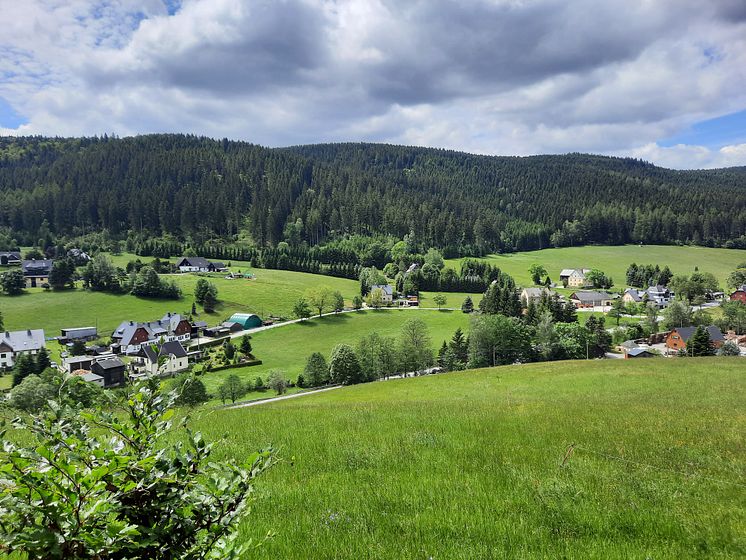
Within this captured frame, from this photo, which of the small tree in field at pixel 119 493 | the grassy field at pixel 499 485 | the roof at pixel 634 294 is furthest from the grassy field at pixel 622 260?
the small tree in field at pixel 119 493

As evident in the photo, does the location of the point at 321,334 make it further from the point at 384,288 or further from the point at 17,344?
the point at 17,344

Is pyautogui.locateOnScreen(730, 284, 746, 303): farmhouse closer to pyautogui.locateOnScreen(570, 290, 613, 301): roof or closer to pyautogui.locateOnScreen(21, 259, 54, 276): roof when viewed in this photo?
pyautogui.locateOnScreen(570, 290, 613, 301): roof

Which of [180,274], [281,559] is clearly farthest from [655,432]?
[180,274]

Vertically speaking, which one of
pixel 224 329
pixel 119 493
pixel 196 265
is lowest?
pixel 224 329

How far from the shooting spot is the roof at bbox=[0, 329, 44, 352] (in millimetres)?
75781

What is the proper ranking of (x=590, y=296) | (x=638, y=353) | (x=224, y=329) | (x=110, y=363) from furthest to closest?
(x=590, y=296) < (x=224, y=329) < (x=638, y=353) < (x=110, y=363)

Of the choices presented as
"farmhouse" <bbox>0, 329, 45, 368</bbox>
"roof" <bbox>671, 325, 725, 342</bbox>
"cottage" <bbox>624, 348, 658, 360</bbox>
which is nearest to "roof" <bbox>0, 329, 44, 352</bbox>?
"farmhouse" <bbox>0, 329, 45, 368</bbox>

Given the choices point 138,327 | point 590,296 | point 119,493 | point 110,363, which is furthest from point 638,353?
point 138,327

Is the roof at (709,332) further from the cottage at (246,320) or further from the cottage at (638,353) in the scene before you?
the cottage at (246,320)

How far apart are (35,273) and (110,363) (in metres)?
75.3

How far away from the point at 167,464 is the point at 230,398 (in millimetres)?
61163

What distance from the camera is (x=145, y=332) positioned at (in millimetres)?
84562

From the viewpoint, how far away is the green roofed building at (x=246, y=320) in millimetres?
97062

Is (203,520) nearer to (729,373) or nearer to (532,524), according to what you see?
(532,524)
